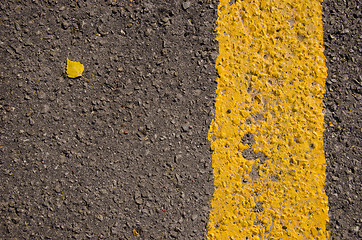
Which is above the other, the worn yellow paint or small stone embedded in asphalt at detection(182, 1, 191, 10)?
small stone embedded in asphalt at detection(182, 1, 191, 10)

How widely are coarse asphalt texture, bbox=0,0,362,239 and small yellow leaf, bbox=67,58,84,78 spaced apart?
0.03 m

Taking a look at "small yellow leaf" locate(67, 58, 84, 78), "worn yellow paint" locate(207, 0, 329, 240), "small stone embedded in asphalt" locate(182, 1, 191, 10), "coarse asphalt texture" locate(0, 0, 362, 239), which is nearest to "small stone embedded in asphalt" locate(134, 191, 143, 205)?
"coarse asphalt texture" locate(0, 0, 362, 239)

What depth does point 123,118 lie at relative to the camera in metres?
1.72

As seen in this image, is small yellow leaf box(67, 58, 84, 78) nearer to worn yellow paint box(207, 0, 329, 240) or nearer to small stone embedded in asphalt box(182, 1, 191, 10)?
small stone embedded in asphalt box(182, 1, 191, 10)

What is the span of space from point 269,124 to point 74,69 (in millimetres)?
1484

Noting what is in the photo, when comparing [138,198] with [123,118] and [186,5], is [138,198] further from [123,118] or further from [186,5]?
[186,5]

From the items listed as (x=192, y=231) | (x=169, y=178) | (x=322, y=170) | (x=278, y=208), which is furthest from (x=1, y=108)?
(x=322, y=170)

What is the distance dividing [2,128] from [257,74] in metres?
1.90

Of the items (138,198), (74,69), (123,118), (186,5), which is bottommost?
(138,198)

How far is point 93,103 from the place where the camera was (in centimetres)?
172

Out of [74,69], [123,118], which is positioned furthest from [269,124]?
[74,69]


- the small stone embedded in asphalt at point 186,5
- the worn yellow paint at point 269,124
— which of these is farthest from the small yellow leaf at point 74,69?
the worn yellow paint at point 269,124

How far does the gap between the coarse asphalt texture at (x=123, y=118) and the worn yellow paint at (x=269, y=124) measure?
90 mm

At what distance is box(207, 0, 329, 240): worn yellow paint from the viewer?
167 centimetres
